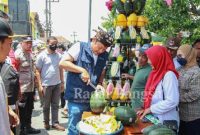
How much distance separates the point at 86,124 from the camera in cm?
369

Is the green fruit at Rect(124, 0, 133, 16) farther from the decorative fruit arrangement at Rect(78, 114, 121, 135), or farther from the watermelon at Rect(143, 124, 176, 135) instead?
the watermelon at Rect(143, 124, 176, 135)

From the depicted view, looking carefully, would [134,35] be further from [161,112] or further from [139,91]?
[161,112]

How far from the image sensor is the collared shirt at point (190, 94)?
4250mm

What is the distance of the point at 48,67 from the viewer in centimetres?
785

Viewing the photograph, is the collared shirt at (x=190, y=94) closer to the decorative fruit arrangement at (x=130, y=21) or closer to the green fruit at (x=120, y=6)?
the decorative fruit arrangement at (x=130, y=21)

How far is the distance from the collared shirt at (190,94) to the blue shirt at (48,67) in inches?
159

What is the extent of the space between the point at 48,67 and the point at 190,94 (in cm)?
425

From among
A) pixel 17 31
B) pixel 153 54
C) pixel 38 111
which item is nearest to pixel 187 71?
pixel 153 54

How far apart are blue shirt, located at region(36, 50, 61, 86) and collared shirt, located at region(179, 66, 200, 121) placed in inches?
159

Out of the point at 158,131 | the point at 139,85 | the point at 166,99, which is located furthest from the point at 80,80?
the point at 158,131

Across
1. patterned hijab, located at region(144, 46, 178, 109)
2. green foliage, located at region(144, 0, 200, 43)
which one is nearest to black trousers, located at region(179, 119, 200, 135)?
patterned hijab, located at region(144, 46, 178, 109)

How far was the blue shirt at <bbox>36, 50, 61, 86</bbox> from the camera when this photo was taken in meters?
7.76

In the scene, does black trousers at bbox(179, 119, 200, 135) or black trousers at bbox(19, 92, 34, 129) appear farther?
black trousers at bbox(19, 92, 34, 129)

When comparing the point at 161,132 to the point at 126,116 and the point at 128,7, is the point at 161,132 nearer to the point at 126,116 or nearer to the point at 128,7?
the point at 126,116
